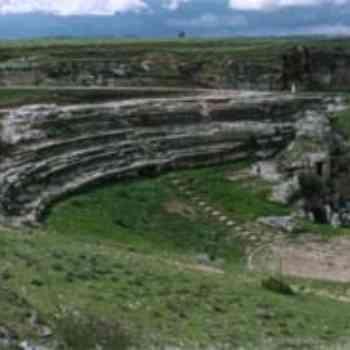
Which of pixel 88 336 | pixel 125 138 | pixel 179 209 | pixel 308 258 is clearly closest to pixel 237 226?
pixel 179 209

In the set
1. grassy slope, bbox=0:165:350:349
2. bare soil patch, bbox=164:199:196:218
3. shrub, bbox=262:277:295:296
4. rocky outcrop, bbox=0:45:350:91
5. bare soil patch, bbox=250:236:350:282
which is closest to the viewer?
grassy slope, bbox=0:165:350:349

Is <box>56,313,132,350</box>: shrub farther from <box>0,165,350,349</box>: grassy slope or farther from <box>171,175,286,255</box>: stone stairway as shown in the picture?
<box>171,175,286,255</box>: stone stairway

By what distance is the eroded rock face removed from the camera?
44094 millimetres

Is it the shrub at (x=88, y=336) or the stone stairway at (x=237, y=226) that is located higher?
the shrub at (x=88, y=336)

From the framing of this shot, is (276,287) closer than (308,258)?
Yes

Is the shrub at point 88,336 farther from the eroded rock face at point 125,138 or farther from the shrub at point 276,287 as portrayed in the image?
the eroded rock face at point 125,138

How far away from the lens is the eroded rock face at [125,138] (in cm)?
4409

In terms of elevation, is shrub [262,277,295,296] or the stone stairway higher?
shrub [262,277,295,296]

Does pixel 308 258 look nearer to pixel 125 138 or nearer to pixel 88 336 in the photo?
pixel 125 138

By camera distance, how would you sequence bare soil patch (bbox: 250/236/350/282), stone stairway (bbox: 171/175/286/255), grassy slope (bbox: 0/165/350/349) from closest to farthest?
1. grassy slope (bbox: 0/165/350/349)
2. bare soil patch (bbox: 250/236/350/282)
3. stone stairway (bbox: 171/175/286/255)

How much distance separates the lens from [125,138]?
55.1 metres

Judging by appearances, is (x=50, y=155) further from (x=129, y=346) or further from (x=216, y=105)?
(x=129, y=346)

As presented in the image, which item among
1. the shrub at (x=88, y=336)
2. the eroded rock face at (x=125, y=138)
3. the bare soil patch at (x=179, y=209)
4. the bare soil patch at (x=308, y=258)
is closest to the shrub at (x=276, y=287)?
the bare soil patch at (x=308, y=258)

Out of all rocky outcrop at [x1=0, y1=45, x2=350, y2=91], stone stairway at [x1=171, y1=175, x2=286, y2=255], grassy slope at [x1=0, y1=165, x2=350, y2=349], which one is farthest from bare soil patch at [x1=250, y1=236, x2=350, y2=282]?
rocky outcrop at [x1=0, y1=45, x2=350, y2=91]
